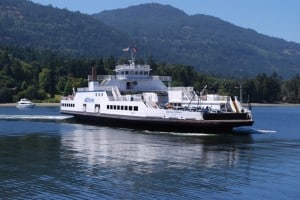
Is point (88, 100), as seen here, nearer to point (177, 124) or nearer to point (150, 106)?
point (150, 106)

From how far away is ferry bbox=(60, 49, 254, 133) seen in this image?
6419 cm

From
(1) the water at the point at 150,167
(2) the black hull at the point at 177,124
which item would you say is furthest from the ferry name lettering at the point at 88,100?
(1) the water at the point at 150,167

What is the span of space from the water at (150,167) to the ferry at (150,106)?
194 centimetres

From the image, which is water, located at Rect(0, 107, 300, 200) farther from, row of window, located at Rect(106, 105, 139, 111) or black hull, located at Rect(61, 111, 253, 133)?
row of window, located at Rect(106, 105, 139, 111)

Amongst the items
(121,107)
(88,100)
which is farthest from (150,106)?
(88,100)

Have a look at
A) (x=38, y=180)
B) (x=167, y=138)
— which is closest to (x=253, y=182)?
(x=38, y=180)

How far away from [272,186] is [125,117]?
42.6 meters

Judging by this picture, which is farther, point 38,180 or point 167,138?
point 167,138

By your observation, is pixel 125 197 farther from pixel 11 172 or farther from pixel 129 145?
pixel 129 145

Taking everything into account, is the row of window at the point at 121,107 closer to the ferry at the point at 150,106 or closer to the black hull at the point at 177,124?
the ferry at the point at 150,106

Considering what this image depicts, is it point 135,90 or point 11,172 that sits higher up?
point 135,90

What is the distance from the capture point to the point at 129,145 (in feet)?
181

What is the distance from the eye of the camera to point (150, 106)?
70.3 meters

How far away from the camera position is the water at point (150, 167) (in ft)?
104
